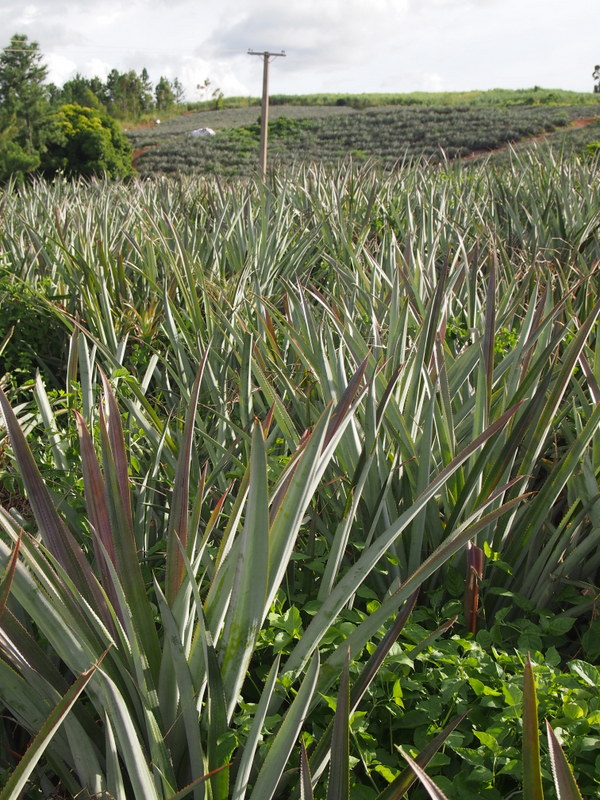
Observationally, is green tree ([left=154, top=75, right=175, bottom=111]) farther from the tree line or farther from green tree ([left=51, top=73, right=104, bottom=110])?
the tree line

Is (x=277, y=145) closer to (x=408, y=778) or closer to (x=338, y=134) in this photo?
(x=338, y=134)

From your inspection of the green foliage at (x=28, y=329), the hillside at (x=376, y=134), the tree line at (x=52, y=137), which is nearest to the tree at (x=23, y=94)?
the tree line at (x=52, y=137)

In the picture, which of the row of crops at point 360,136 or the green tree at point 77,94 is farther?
the green tree at point 77,94

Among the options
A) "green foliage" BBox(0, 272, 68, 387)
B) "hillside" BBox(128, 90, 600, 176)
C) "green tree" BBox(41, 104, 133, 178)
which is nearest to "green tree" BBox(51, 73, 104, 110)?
"hillside" BBox(128, 90, 600, 176)

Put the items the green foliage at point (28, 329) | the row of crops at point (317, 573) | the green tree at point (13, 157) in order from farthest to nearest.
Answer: the green tree at point (13, 157) → the green foliage at point (28, 329) → the row of crops at point (317, 573)

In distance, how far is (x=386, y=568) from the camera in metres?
1.21

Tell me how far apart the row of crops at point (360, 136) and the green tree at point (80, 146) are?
1.43 metres

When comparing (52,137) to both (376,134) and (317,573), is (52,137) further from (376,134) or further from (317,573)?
(317,573)

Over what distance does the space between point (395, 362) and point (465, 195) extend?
125 inches

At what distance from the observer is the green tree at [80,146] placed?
2445 cm

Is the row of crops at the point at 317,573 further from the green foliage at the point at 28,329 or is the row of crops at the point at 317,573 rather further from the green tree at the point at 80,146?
the green tree at the point at 80,146

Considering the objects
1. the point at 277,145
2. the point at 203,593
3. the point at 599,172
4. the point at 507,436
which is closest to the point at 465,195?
the point at 599,172

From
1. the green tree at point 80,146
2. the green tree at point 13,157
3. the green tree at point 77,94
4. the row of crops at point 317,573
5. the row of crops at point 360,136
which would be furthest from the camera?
the green tree at point 77,94

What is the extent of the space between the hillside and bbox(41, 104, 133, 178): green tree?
161cm
